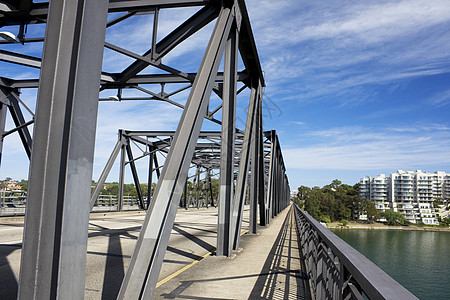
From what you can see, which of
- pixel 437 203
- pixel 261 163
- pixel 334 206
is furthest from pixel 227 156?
pixel 437 203

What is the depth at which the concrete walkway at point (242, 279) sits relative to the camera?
504cm

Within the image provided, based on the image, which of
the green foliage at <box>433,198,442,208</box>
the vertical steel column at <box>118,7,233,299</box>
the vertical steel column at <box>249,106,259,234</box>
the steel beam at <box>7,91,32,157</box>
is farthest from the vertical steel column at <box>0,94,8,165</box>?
the green foliage at <box>433,198,442,208</box>

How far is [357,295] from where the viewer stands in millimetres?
2287

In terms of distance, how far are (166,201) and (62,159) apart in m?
1.99

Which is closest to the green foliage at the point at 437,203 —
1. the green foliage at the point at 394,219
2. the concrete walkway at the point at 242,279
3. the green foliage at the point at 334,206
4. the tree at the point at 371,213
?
the green foliage at the point at 394,219

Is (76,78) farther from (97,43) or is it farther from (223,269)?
(223,269)

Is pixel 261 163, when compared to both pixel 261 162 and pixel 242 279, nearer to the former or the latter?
pixel 261 162

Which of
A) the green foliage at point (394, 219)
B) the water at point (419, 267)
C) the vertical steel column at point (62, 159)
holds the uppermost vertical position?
the vertical steel column at point (62, 159)

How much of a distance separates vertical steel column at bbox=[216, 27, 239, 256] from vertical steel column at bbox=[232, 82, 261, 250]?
2.36 ft

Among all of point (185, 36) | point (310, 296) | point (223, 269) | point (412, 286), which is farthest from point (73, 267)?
point (412, 286)

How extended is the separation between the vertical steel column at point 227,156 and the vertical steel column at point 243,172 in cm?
72

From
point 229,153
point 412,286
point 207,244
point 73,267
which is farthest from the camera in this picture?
point 412,286

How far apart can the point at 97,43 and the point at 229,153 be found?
544 cm

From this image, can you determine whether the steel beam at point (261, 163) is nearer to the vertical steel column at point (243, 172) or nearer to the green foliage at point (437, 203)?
the vertical steel column at point (243, 172)
